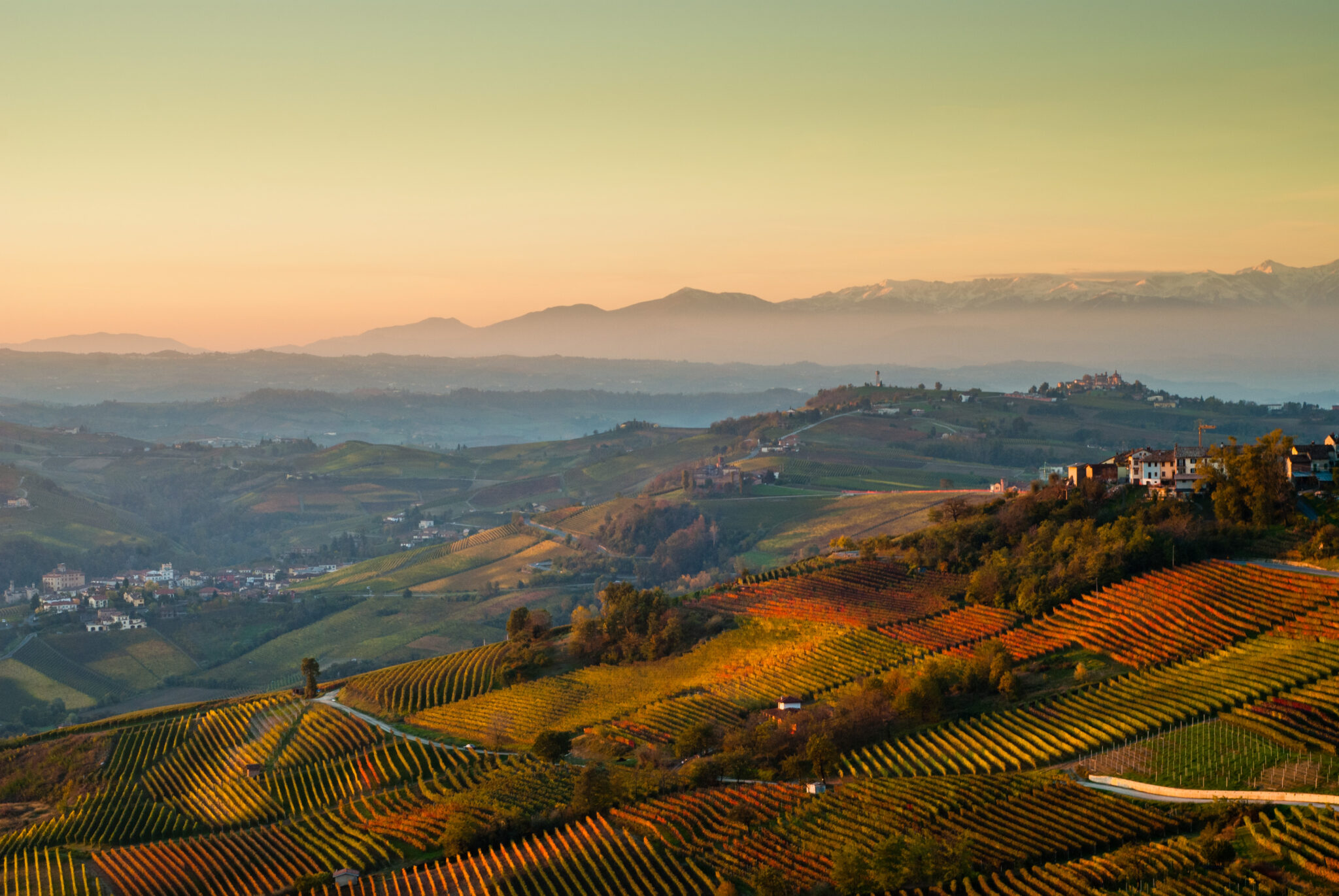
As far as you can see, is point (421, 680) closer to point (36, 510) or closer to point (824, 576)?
point (824, 576)

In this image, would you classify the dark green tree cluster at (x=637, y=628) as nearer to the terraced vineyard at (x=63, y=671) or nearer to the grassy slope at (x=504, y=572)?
the terraced vineyard at (x=63, y=671)

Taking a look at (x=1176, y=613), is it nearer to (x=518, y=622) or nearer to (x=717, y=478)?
(x=518, y=622)

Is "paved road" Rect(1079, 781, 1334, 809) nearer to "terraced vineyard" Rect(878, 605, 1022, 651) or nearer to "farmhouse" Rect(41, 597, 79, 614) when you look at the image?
"terraced vineyard" Rect(878, 605, 1022, 651)

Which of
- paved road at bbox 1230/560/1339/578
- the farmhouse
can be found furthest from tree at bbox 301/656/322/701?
the farmhouse

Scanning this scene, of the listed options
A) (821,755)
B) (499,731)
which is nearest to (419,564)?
(499,731)

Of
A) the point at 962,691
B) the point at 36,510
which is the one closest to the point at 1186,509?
the point at 962,691

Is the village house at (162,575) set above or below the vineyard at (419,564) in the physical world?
below

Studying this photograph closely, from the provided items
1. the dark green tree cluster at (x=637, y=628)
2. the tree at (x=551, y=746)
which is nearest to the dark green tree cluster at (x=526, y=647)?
the dark green tree cluster at (x=637, y=628)
